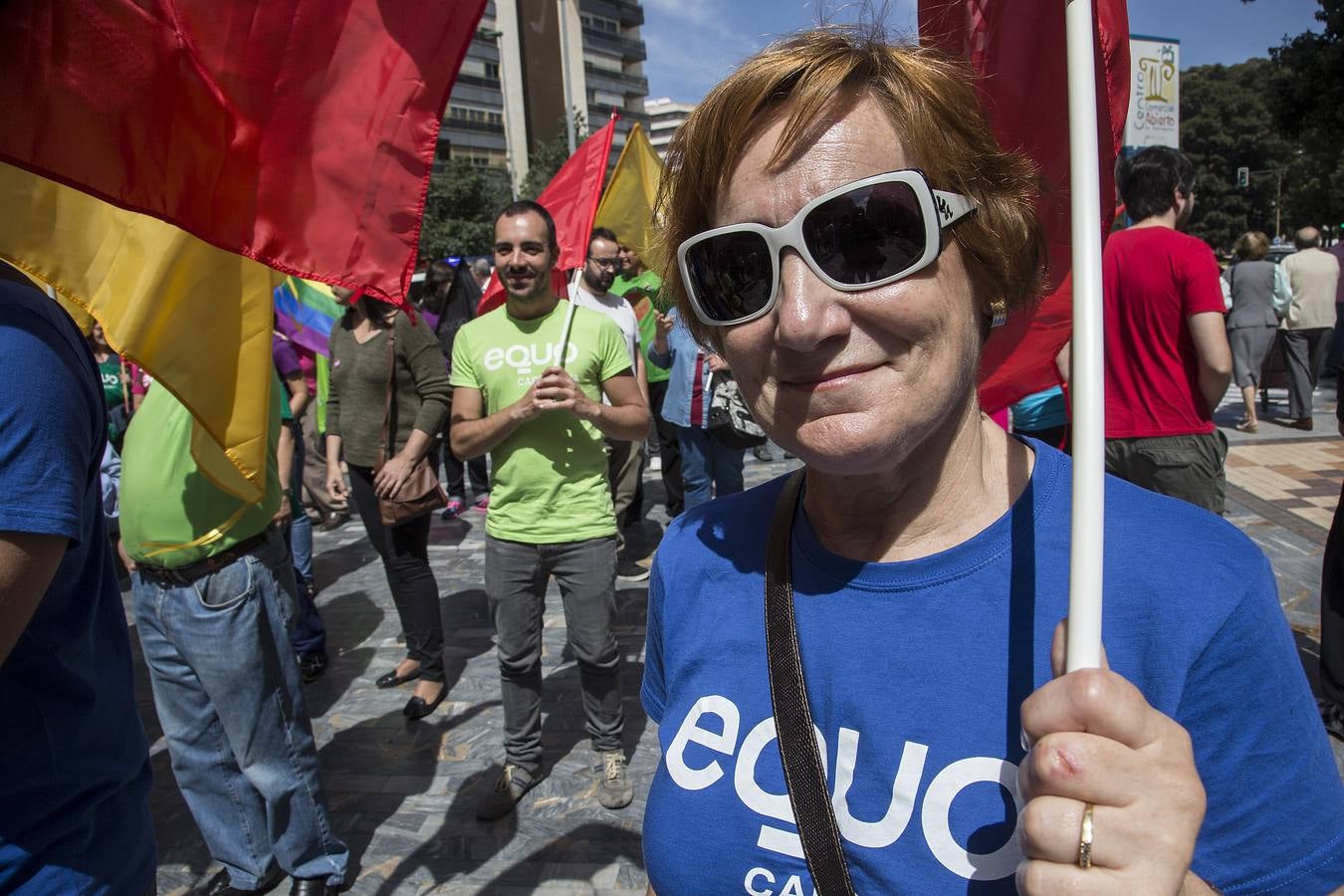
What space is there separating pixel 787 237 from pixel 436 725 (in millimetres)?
3761

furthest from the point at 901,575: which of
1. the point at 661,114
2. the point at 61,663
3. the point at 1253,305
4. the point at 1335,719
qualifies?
the point at 661,114

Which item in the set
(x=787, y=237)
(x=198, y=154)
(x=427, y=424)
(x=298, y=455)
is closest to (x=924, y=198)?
(x=787, y=237)

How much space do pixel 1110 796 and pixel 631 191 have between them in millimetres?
5574

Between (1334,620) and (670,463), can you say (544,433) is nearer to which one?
(1334,620)

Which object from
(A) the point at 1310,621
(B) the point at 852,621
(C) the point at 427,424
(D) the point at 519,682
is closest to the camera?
(B) the point at 852,621

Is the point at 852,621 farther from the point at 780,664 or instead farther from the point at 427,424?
the point at 427,424

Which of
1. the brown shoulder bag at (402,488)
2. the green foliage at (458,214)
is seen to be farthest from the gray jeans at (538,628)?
the green foliage at (458,214)

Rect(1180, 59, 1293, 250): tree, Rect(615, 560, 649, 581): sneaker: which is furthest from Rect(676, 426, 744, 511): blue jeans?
Rect(1180, 59, 1293, 250): tree

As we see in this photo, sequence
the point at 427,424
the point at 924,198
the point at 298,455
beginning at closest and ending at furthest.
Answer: the point at 924,198, the point at 427,424, the point at 298,455

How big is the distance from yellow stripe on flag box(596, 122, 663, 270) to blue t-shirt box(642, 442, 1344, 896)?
187 inches

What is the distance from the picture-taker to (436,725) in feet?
14.0

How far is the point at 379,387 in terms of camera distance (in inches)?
179

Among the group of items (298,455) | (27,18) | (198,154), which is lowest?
(298,455)

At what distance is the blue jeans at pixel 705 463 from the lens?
570 centimetres
